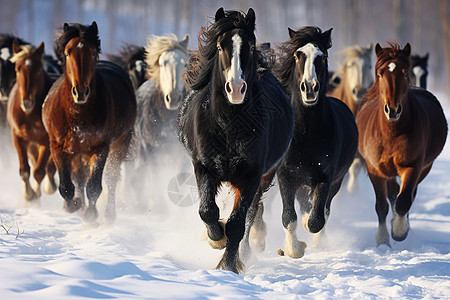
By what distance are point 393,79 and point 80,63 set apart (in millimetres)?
3558

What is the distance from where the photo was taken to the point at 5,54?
459 inches

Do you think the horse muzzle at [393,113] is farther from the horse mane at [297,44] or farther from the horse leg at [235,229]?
the horse leg at [235,229]

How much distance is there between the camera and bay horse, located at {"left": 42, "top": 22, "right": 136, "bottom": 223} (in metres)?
7.80

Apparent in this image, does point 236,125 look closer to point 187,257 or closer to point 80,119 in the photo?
point 187,257

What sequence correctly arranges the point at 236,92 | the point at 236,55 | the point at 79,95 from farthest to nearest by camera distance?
the point at 79,95, the point at 236,55, the point at 236,92

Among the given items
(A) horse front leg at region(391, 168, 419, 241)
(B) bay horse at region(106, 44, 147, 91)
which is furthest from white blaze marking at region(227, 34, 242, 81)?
(B) bay horse at region(106, 44, 147, 91)

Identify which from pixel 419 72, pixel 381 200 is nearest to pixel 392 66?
pixel 381 200

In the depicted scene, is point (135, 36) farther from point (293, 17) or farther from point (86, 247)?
point (86, 247)

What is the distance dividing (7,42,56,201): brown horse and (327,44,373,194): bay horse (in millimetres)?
5150

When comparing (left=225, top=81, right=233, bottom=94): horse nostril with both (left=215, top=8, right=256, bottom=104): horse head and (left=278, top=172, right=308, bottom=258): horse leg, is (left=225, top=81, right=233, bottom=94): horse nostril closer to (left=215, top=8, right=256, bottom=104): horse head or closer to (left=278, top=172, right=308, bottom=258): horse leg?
(left=215, top=8, right=256, bottom=104): horse head

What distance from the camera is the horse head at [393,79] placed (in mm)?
7301

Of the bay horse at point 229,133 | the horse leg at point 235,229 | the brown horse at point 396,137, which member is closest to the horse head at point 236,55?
the bay horse at point 229,133

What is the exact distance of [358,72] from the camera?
1182 centimetres

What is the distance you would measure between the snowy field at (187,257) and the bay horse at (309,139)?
0.42 m
